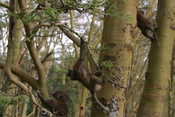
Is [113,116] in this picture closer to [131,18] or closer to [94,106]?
[94,106]

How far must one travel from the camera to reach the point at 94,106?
2.66 meters

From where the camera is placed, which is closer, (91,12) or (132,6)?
(91,12)

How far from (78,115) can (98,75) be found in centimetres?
861

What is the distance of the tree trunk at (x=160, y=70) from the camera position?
354cm

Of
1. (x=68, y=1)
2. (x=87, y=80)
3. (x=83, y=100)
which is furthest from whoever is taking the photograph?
(x=83, y=100)

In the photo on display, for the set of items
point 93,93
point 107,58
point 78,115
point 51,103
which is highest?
point 107,58

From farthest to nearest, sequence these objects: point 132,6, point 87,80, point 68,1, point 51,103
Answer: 1. point 51,103
2. point 132,6
3. point 87,80
4. point 68,1

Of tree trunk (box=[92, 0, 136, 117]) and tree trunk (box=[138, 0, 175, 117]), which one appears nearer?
tree trunk (box=[92, 0, 136, 117])

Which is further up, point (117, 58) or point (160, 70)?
point (117, 58)

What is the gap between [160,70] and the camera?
364cm

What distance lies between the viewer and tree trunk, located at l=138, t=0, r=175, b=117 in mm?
3541

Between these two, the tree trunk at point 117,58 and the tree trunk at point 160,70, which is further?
the tree trunk at point 160,70

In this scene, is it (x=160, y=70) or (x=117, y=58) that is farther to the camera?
(x=160, y=70)

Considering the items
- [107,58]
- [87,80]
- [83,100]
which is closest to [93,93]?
[87,80]
